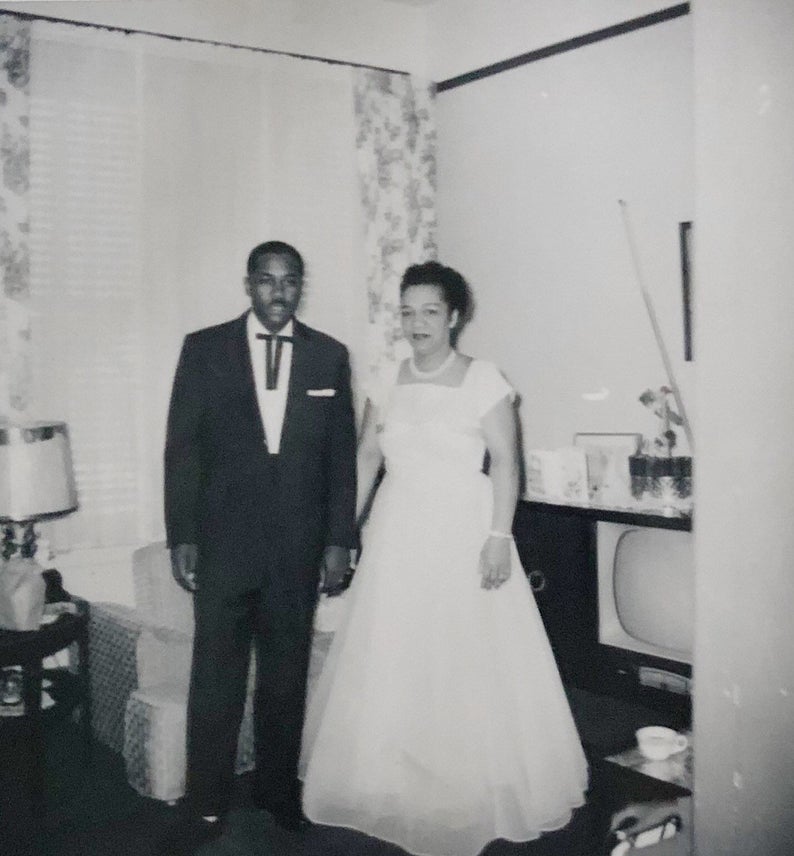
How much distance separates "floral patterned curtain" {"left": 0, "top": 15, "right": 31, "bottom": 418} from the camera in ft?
11.7

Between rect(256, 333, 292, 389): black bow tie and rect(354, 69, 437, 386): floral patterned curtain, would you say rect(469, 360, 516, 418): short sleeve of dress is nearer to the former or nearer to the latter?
rect(256, 333, 292, 389): black bow tie

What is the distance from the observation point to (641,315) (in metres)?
3.88

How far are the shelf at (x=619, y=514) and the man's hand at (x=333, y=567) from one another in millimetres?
1078

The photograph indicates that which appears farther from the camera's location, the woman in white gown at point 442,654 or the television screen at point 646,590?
the television screen at point 646,590

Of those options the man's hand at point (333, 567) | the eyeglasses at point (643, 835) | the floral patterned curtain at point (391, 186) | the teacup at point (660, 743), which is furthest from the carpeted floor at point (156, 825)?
the floral patterned curtain at point (391, 186)

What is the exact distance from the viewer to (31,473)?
9.91ft

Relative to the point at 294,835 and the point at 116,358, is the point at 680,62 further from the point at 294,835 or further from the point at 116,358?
the point at 294,835

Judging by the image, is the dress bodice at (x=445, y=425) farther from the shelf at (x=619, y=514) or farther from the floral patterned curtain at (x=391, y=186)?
the floral patterned curtain at (x=391, y=186)

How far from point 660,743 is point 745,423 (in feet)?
6.61

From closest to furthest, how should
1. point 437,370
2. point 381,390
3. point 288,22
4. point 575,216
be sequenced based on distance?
point 437,370
point 381,390
point 575,216
point 288,22

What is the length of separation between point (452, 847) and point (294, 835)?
0.50 metres

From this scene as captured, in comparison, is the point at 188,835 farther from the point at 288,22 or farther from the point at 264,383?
the point at 288,22

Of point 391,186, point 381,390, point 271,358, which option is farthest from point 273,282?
point 391,186

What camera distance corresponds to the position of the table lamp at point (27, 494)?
116 inches
